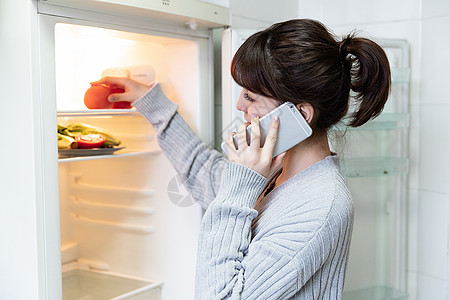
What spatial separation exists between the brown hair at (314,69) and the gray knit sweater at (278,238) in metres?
0.15

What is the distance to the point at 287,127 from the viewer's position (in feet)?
3.70

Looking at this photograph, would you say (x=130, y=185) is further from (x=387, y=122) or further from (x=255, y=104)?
(x=387, y=122)

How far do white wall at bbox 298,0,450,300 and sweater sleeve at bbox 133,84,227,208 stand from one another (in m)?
0.73

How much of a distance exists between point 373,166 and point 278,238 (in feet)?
2.50

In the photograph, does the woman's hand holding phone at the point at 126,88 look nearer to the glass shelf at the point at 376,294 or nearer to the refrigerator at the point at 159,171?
the refrigerator at the point at 159,171

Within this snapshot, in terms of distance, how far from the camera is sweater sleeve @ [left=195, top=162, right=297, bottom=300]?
3.35ft

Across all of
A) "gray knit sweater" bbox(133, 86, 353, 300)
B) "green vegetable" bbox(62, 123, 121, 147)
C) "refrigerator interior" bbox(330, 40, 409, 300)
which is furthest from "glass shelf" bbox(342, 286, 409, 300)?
"green vegetable" bbox(62, 123, 121, 147)

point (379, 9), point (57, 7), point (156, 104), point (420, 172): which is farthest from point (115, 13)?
point (420, 172)

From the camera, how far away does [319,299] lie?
109 centimetres

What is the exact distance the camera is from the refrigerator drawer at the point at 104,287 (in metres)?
1.58

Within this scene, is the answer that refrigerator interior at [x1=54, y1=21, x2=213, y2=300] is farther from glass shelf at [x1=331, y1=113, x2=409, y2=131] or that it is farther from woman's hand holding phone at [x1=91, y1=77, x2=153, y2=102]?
glass shelf at [x1=331, y1=113, x2=409, y2=131]

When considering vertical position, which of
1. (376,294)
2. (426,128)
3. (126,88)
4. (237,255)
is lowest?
(376,294)

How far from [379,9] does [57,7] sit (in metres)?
1.15

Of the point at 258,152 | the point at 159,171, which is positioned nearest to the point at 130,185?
the point at 159,171
